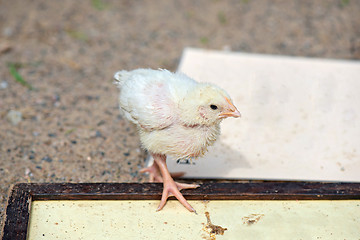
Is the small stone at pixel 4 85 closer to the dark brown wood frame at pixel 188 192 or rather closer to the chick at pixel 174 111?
the dark brown wood frame at pixel 188 192

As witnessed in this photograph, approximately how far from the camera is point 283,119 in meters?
3.28

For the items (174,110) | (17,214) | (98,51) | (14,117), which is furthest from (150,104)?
(98,51)

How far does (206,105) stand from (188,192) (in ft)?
1.96

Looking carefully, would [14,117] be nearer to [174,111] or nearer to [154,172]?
[154,172]

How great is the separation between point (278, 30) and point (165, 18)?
122cm

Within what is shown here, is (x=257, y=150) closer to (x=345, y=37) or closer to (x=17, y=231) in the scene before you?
(x=17, y=231)

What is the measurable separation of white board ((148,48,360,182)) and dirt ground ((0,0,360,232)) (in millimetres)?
532

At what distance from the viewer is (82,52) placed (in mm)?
4316

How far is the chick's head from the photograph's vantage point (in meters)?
2.13

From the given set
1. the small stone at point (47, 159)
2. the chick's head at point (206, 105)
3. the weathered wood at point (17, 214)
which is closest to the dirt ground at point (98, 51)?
the small stone at point (47, 159)

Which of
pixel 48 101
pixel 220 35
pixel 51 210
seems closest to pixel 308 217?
pixel 51 210

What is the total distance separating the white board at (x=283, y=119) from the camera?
2.91m

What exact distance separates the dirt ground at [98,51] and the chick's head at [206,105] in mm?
919

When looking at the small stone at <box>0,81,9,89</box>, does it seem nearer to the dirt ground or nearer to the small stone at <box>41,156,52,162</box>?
the dirt ground
